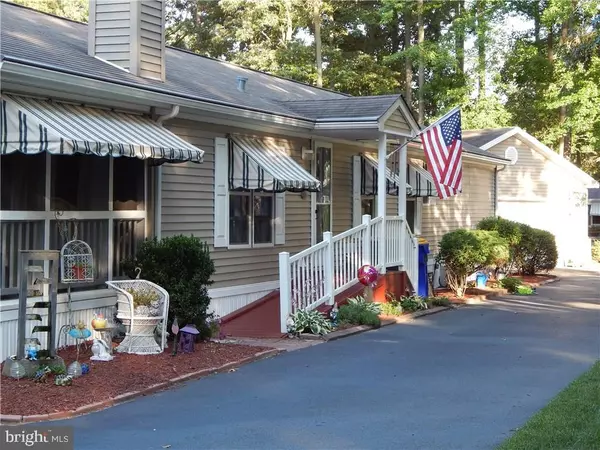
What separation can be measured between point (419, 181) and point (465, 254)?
2.21 meters

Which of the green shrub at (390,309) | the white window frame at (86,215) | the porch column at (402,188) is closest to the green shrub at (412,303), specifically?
the green shrub at (390,309)

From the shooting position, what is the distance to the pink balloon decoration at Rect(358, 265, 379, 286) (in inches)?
519

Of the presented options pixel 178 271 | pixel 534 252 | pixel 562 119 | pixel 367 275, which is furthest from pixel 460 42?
pixel 178 271

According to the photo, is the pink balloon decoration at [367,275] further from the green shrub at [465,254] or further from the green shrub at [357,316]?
the green shrub at [465,254]

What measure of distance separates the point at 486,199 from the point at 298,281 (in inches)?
537

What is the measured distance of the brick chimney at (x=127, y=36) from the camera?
36.4ft

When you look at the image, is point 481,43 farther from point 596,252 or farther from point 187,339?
point 187,339

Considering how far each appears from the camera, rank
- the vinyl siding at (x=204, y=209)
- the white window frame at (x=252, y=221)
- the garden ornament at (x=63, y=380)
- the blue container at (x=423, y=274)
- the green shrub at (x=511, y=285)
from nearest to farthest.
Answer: the garden ornament at (x=63, y=380) < the vinyl siding at (x=204, y=209) < the white window frame at (x=252, y=221) < the blue container at (x=423, y=274) < the green shrub at (x=511, y=285)

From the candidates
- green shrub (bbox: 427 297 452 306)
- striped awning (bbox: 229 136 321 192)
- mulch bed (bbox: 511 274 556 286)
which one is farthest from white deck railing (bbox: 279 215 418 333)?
mulch bed (bbox: 511 274 556 286)

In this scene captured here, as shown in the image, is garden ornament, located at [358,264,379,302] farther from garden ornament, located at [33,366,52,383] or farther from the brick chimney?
garden ornament, located at [33,366,52,383]

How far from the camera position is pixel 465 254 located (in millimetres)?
16609

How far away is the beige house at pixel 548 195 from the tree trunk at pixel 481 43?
17.6 feet

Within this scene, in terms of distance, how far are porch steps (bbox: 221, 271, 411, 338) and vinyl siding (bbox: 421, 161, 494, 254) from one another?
5.99m

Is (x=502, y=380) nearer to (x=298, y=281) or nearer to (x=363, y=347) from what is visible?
(x=363, y=347)
